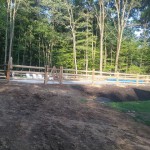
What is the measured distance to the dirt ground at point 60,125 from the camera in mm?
7473

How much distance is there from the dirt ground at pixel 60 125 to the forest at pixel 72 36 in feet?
84.1

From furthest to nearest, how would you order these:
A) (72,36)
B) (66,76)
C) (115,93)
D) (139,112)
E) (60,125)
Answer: (72,36), (66,76), (115,93), (139,112), (60,125)

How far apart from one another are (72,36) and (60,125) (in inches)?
1310

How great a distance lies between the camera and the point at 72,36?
41.4m

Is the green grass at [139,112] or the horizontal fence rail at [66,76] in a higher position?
the horizontal fence rail at [66,76]

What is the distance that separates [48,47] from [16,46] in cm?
501

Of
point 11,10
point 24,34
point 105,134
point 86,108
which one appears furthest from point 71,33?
point 105,134

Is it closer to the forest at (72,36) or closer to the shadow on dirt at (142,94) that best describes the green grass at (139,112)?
the shadow on dirt at (142,94)

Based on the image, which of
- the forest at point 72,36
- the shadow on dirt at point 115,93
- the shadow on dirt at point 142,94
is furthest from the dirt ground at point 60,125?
the forest at point 72,36

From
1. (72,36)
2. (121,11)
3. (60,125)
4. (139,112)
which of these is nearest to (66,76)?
(139,112)

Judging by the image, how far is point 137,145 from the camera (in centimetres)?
812

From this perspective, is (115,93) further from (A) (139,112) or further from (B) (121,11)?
(B) (121,11)

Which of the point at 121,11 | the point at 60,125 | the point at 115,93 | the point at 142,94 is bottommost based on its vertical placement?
the point at 142,94

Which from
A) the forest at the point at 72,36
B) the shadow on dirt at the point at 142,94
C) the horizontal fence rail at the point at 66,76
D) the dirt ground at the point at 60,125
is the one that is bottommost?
the shadow on dirt at the point at 142,94
